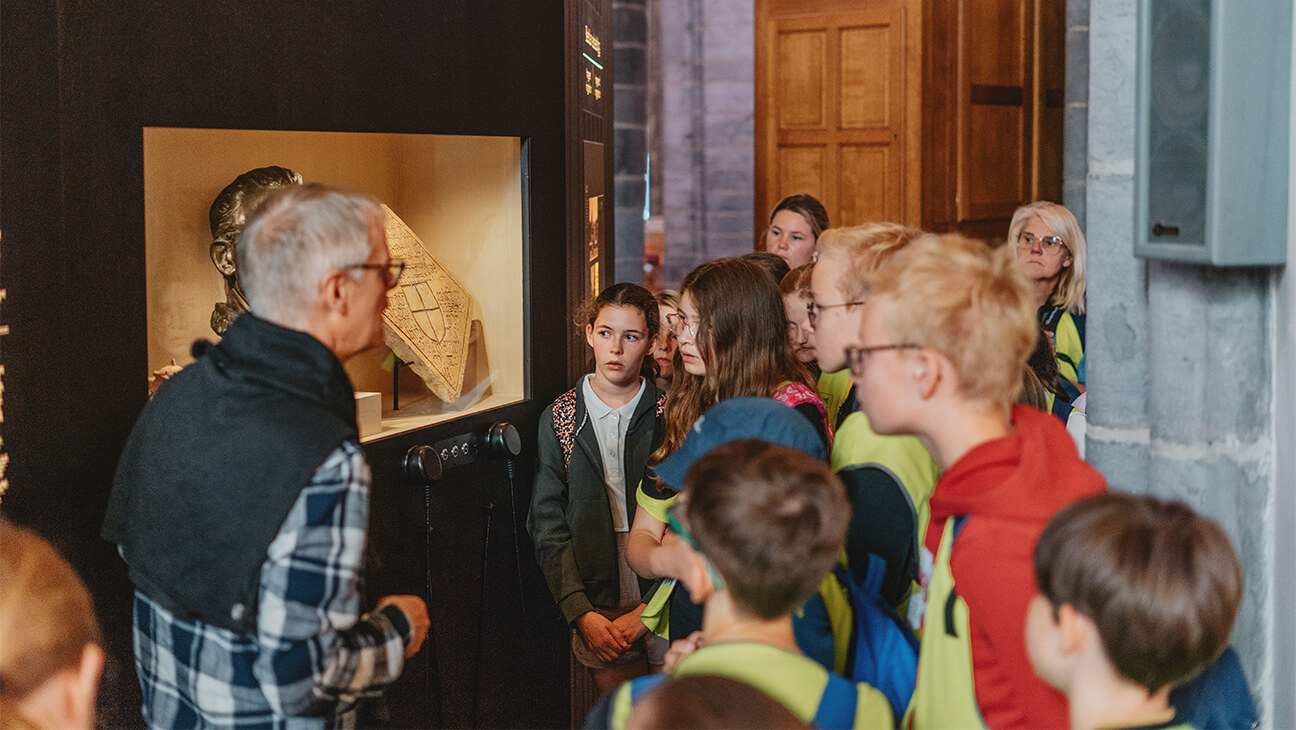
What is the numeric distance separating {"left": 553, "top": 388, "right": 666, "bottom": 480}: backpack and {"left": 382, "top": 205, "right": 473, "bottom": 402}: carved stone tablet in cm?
32

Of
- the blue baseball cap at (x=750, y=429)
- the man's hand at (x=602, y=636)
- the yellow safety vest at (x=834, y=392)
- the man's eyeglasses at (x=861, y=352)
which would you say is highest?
the man's eyeglasses at (x=861, y=352)

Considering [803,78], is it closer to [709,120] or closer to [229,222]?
[709,120]

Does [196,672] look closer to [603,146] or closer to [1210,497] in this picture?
[1210,497]

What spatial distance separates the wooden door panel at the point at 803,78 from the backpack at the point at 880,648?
18.4ft

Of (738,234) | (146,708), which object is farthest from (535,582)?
(738,234)

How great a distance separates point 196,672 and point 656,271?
867 centimetres

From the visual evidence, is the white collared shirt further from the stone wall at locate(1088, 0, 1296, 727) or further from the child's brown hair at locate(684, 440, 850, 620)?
the child's brown hair at locate(684, 440, 850, 620)

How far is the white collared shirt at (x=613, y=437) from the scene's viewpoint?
366cm

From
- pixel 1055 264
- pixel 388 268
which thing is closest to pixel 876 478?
pixel 388 268

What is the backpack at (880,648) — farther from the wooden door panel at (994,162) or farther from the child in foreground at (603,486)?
the wooden door panel at (994,162)

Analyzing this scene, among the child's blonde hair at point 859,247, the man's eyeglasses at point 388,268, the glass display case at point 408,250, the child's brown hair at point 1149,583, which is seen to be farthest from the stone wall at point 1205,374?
the glass display case at point 408,250

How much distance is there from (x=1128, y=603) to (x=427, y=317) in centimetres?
249

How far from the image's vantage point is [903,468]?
2.30m

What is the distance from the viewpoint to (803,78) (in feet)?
24.5
